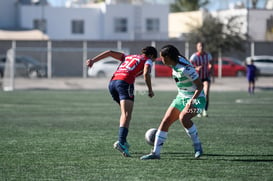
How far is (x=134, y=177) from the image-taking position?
29.5 feet

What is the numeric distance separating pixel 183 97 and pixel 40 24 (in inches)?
2134

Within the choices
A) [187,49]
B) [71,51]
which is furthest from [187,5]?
[71,51]

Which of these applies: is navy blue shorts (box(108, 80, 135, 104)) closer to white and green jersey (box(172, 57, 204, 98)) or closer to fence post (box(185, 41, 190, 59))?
white and green jersey (box(172, 57, 204, 98))

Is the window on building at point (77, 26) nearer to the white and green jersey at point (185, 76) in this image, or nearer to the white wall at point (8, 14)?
the white wall at point (8, 14)

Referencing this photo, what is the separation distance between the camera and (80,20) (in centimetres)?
6438

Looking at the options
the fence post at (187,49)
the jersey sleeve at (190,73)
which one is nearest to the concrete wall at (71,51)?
the fence post at (187,49)

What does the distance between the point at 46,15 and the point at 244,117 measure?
155 ft

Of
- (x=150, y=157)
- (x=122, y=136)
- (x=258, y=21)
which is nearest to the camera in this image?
(x=150, y=157)

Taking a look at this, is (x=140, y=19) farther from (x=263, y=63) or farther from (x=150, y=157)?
(x=150, y=157)

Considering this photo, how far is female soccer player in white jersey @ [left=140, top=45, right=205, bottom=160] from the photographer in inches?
412

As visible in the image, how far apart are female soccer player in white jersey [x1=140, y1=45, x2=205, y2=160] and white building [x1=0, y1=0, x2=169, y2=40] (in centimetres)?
5312

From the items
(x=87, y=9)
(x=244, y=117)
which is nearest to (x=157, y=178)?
(x=244, y=117)

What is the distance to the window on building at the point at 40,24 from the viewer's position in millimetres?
63600

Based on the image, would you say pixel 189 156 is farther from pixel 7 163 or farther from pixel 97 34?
pixel 97 34
